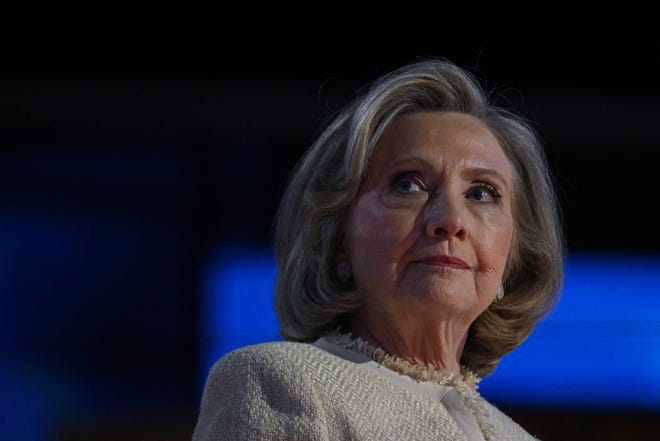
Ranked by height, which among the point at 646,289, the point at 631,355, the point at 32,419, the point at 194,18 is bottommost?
the point at 32,419

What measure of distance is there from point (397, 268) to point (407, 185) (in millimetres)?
137

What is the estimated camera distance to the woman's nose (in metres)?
1.66

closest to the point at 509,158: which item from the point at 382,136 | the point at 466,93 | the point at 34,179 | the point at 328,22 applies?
the point at 466,93

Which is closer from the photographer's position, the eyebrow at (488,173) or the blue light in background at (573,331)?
the eyebrow at (488,173)

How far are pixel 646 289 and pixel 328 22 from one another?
4.83 ft

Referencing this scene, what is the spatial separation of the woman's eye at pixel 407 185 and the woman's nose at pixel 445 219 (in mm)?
35

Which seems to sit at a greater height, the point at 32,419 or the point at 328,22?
the point at 328,22

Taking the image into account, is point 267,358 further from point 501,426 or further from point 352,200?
point 501,426

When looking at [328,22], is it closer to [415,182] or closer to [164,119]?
[164,119]

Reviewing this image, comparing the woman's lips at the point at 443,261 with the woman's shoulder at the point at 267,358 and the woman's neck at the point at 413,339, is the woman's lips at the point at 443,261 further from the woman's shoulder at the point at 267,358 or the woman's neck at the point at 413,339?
the woman's shoulder at the point at 267,358

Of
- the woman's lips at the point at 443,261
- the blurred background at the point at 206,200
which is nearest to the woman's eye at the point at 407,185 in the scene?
the woman's lips at the point at 443,261

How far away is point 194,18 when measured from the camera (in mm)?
3842

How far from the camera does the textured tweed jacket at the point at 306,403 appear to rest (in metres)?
1.45

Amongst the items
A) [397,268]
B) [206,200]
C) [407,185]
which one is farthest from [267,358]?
[206,200]
